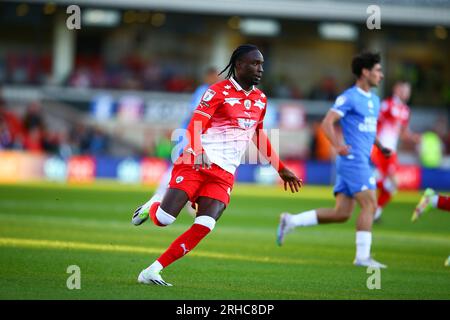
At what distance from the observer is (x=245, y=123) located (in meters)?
9.42

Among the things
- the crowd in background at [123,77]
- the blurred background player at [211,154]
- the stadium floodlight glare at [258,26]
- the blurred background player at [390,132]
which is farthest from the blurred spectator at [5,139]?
the blurred background player at [211,154]

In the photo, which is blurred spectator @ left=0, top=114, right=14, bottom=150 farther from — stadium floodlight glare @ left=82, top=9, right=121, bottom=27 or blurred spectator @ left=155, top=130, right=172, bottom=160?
stadium floodlight glare @ left=82, top=9, right=121, bottom=27

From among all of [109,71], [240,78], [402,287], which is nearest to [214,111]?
[240,78]

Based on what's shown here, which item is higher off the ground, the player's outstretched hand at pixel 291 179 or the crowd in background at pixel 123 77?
the crowd in background at pixel 123 77

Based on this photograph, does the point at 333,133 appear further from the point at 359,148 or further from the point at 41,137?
the point at 41,137

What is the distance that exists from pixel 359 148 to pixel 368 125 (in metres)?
0.34

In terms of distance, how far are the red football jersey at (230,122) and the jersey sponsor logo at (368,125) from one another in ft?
8.71

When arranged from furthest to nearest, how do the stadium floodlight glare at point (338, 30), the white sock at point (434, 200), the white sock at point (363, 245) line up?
the stadium floodlight glare at point (338, 30) → the white sock at point (434, 200) → the white sock at point (363, 245)

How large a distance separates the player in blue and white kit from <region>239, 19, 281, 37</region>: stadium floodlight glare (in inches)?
1197

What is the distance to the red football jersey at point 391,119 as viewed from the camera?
19125 mm

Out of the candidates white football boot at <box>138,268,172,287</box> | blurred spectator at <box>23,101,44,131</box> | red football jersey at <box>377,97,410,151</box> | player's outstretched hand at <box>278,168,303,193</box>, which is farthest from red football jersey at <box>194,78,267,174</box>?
blurred spectator at <box>23,101,44,131</box>

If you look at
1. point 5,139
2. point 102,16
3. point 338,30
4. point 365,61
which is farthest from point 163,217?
point 338,30

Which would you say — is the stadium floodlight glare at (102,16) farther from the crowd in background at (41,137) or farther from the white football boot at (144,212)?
the white football boot at (144,212)

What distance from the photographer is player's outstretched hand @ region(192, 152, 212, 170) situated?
30.1 ft
